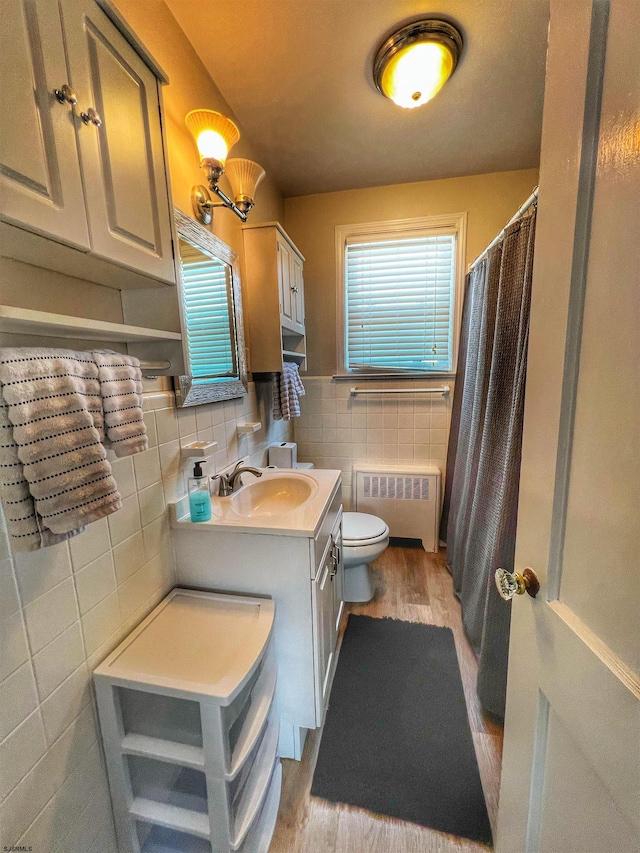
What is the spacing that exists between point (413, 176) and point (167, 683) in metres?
2.77

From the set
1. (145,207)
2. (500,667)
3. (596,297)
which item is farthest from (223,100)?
(500,667)

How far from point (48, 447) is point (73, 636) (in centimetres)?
52

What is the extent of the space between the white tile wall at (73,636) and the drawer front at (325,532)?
0.51 meters

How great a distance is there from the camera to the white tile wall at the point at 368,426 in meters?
2.40

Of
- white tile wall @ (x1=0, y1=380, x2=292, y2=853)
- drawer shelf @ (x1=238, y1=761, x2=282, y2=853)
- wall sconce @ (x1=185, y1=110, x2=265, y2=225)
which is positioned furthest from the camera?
wall sconce @ (x1=185, y1=110, x2=265, y2=225)

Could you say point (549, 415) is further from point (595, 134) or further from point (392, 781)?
point (392, 781)

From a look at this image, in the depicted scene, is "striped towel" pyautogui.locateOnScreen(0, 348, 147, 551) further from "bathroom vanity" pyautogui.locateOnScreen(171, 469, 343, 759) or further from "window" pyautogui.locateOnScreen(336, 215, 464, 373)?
"window" pyautogui.locateOnScreen(336, 215, 464, 373)

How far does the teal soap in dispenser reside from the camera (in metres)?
1.13

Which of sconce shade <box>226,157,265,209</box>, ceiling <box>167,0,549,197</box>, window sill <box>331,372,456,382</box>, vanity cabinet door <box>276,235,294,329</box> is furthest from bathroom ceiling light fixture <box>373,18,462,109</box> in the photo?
window sill <box>331,372,456,382</box>

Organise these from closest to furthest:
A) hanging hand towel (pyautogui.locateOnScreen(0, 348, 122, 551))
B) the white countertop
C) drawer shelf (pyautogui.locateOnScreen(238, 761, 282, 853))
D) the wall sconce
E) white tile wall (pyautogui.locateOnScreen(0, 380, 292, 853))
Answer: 1. hanging hand towel (pyautogui.locateOnScreen(0, 348, 122, 551))
2. white tile wall (pyautogui.locateOnScreen(0, 380, 292, 853))
3. drawer shelf (pyautogui.locateOnScreen(238, 761, 282, 853))
4. the white countertop
5. the wall sconce

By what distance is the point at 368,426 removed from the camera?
248cm

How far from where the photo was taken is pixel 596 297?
47 centimetres

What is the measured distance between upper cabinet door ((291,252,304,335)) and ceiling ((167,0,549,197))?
0.56 meters

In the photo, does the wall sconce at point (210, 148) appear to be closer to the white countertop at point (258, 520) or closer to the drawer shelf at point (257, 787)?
the white countertop at point (258, 520)
